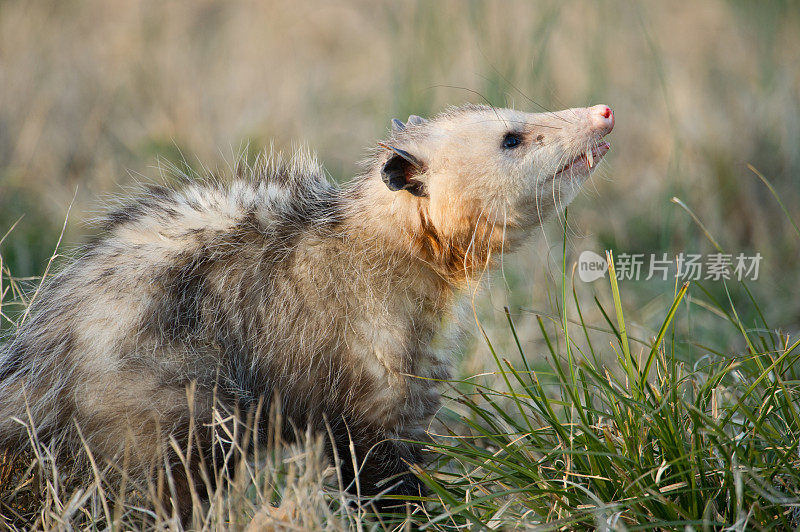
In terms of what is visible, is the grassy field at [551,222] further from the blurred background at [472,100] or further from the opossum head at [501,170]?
the opossum head at [501,170]

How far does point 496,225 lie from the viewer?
2424 mm

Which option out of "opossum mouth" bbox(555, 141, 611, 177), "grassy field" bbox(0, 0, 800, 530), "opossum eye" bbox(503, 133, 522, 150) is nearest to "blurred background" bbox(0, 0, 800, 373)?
"grassy field" bbox(0, 0, 800, 530)

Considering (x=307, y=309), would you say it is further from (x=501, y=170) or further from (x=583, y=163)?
(x=583, y=163)

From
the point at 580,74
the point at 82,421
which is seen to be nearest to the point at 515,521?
the point at 82,421

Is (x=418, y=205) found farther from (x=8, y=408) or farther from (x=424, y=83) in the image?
(x=424, y=83)

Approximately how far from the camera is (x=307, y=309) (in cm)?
243

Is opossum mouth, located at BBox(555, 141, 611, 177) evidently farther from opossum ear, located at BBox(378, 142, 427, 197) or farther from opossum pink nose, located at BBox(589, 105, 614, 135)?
opossum ear, located at BBox(378, 142, 427, 197)

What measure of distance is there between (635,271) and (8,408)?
9.60 feet

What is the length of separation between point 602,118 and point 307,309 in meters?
1.03

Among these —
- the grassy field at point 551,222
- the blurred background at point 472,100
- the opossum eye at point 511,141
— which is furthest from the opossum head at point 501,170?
the blurred background at point 472,100

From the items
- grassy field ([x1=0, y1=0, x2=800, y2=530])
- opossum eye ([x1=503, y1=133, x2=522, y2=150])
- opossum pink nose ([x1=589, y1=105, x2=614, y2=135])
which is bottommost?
grassy field ([x1=0, y1=0, x2=800, y2=530])

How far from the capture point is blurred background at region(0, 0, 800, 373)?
3.96 metres

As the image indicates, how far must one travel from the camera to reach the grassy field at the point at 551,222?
2.02 meters

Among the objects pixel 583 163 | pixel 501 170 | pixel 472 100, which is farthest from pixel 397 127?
pixel 472 100
